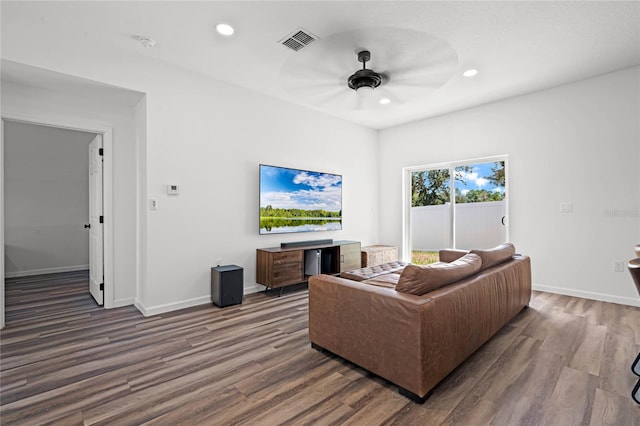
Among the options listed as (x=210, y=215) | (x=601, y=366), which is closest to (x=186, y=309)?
(x=210, y=215)

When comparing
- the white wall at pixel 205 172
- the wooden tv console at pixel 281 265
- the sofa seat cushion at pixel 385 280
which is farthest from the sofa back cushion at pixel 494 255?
the white wall at pixel 205 172

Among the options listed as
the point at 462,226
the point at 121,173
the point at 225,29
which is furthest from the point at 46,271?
the point at 462,226

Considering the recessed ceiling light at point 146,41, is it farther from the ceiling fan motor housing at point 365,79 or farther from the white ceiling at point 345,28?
the ceiling fan motor housing at point 365,79

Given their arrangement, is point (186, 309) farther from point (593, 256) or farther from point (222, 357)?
point (593, 256)

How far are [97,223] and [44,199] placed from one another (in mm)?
3274

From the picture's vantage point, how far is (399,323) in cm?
174

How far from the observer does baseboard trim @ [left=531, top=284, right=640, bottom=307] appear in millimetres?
3451

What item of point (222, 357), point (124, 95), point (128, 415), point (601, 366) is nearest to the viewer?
point (128, 415)

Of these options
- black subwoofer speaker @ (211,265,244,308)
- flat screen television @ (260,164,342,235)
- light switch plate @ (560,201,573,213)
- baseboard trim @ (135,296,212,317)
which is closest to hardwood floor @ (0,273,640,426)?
baseboard trim @ (135,296,212,317)

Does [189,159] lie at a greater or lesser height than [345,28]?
lesser

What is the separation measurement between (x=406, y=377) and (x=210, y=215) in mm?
2871

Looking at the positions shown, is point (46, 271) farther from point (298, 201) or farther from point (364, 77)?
point (364, 77)

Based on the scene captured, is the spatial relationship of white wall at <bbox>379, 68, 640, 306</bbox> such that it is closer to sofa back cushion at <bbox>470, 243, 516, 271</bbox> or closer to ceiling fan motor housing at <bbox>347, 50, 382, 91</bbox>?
sofa back cushion at <bbox>470, 243, 516, 271</bbox>

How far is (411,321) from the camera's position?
1.68 metres
